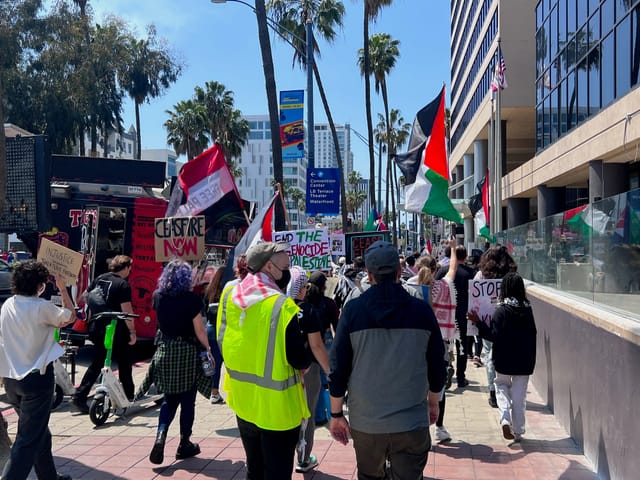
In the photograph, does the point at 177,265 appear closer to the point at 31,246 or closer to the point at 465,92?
the point at 31,246

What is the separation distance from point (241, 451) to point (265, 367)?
2556mm

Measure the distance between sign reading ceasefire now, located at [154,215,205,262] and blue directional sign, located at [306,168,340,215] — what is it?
9.24 meters

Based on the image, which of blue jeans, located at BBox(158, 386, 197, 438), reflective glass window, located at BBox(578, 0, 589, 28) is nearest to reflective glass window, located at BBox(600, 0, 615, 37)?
reflective glass window, located at BBox(578, 0, 589, 28)

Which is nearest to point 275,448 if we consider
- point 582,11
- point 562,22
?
point 582,11

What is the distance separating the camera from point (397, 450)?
139 inches

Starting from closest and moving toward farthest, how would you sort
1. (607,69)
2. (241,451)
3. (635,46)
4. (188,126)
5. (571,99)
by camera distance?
(241,451)
(635,46)
(607,69)
(571,99)
(188,126)

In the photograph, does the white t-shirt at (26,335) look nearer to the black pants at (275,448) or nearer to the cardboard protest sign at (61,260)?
the cardboard protest sign at (61,260)

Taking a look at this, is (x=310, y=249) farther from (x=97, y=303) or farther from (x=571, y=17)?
(x=571, y=17)

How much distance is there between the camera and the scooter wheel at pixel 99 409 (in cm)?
684

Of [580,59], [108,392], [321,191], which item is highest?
[580,59]

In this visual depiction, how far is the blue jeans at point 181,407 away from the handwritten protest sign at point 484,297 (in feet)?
10.6

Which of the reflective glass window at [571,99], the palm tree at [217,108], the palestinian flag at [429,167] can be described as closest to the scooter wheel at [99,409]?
the palestinian flag at [429,167]

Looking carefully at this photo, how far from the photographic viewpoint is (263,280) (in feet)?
13.2

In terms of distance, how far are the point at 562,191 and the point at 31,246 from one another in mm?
24048
